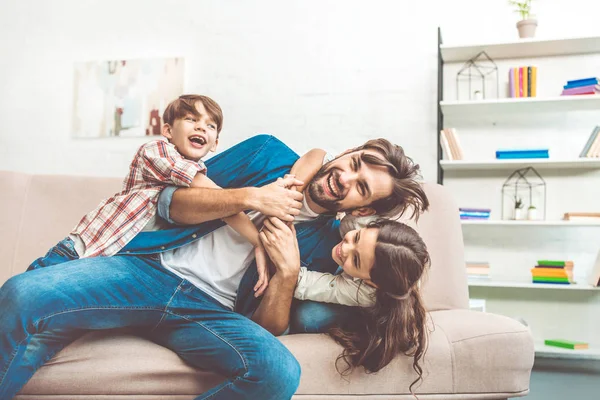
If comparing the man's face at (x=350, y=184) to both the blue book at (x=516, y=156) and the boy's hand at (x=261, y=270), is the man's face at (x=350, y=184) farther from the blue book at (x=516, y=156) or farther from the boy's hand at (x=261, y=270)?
the blue book at (x=516, y=156)

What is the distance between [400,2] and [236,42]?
3.84ft

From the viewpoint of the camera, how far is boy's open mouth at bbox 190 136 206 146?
1.70 metres

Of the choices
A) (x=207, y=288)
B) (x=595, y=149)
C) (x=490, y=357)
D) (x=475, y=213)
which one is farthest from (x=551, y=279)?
(x=207, y=288)

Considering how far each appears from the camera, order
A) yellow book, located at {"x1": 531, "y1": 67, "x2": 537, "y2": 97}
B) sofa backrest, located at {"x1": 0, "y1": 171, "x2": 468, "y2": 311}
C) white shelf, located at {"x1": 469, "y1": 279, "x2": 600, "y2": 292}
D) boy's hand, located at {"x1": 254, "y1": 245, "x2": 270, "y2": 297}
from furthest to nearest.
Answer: yellow book, located at {"x1": 531, "y1": 67, "x2": 537, "y2": 97}
white shelf, located at {"x1": 469, "y1": 279, "x2": 600, "y2": 292}
sofa backrest, located at {"x1": 0, "y1": 171, "x2": 468, "y2": 311}
boy's hand, located at {"x1": 254, "y1": 245, "x2": 270, "y2": 297}

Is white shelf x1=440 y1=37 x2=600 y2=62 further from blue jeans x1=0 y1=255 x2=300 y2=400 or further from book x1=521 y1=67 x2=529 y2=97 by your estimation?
blue jeans x1=0 y1=255 x2=300 y2=400

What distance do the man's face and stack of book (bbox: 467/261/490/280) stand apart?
1833mm

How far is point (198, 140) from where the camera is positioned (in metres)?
1.71

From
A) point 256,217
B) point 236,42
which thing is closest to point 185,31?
point 236,42

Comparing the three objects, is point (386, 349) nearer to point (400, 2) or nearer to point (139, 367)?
point (139, 367)

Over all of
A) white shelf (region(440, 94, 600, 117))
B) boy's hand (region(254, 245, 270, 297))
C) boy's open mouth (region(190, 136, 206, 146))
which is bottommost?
boy's hand (region(254, 245, 270, 297))

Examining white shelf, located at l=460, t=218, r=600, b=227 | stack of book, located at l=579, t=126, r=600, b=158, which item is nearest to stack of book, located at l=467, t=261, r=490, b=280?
white shelf, located at l=460, t=218, r=600, b=227

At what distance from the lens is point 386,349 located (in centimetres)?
132

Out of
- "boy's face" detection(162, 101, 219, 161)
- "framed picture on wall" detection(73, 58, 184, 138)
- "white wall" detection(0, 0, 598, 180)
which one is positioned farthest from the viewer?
"framed picture on wall" detection(73, 58, 184, 138)

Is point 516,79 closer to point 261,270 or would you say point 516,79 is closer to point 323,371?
point 261,270
